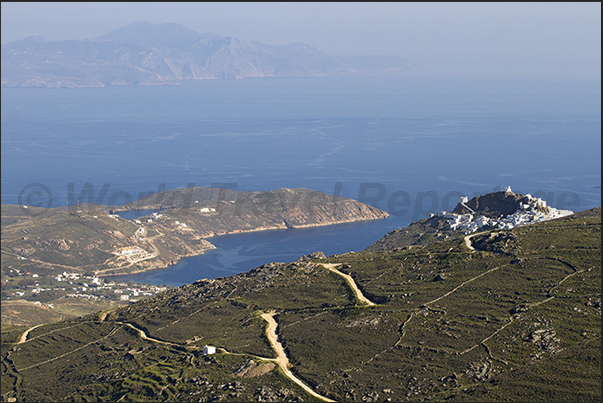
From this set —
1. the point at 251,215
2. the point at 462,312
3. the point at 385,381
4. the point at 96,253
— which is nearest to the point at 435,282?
the point at 462,312

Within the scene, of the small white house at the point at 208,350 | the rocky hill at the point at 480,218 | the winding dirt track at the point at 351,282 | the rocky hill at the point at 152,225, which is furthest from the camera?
the rocky hill at the point at 152,225

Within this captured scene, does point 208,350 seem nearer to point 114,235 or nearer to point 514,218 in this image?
point 514,218

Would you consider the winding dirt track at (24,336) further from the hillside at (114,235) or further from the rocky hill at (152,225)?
the rocky hill at (152,225)

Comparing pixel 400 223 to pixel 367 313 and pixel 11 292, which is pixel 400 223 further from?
pixel 367 313

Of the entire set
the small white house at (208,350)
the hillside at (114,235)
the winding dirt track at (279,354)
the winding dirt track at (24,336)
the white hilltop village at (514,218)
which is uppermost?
the white hilltop village at (514,218)

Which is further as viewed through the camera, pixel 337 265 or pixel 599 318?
pixel 337 265

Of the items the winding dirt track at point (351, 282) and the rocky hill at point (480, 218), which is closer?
the winding dirt track at point (351, 282)

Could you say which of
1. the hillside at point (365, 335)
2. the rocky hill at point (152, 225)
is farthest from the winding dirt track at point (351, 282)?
the rocky hill at point (152, 225)
